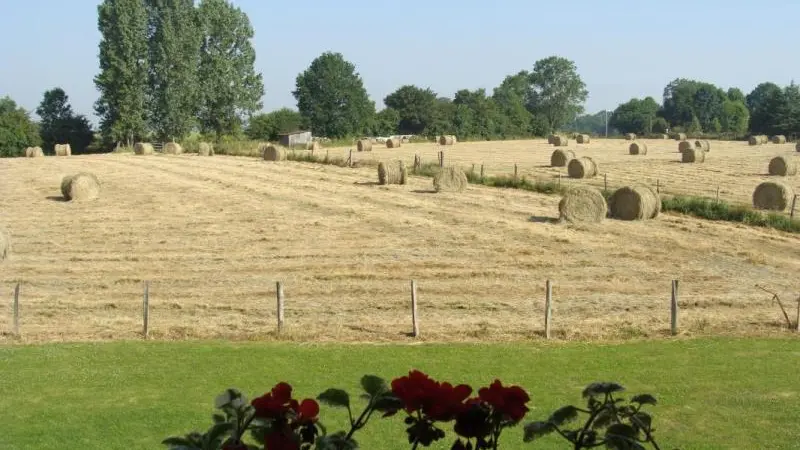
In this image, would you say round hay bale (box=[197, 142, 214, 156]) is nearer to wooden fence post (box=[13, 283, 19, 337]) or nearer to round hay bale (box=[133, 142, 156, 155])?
round hay bale (box=[133, 142, 156, 155])

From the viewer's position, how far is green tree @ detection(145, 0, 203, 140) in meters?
84.4

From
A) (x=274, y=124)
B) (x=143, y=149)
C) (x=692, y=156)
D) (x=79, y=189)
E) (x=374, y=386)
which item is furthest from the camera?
(x=274, y=124)

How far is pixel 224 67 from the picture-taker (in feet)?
301

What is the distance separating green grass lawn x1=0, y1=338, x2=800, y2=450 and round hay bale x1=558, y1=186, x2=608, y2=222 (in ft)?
46.9

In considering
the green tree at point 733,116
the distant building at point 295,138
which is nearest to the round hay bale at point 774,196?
the distant building at point 295,138

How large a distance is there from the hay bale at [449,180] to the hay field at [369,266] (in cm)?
A: 73

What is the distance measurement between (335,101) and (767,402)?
115m

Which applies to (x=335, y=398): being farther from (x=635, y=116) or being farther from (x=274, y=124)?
(x=635, y=116)

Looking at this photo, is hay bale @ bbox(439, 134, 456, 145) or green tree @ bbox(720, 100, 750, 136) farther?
green tree @ bbox(720, 100, 750, 136)

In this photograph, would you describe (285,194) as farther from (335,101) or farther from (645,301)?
(335,101)

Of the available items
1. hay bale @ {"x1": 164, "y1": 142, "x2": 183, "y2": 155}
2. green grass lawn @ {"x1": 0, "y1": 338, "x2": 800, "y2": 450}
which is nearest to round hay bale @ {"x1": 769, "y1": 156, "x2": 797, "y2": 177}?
green grass lawn @ {"x1": 0, "y1": 338, "x2": 800, "y2": 450}

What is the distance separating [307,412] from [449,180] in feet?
128

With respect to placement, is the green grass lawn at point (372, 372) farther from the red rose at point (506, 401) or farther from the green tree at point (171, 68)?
the green tree at point (171, 68)

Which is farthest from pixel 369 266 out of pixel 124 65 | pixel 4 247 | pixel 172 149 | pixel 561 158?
pixel 124 65
